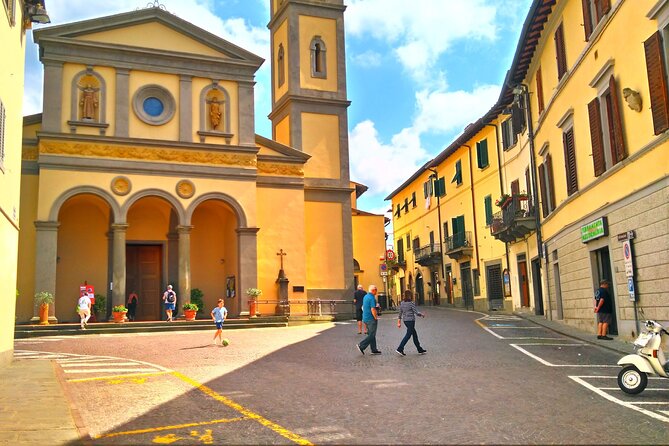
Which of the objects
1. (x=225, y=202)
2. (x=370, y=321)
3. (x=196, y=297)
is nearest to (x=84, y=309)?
(x=196, y=297)

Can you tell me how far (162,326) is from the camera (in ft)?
81.9

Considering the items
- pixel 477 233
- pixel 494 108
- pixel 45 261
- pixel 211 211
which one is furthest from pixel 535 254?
pixel 45 261

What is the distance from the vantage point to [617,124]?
49.3 feet

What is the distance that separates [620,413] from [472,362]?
491 cm

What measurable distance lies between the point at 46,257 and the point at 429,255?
26.6 meters

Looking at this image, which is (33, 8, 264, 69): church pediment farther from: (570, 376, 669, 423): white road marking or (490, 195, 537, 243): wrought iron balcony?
(570, 376, 669, 423): white road marking

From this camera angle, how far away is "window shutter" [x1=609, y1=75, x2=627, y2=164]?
48.7 ft

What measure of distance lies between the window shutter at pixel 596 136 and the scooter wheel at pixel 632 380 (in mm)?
8409

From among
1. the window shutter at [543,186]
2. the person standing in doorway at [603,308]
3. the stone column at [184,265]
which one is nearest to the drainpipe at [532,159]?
the window shutter at [543,186]

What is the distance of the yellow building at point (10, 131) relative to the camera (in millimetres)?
13133

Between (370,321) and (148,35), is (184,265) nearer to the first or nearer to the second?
(148,35)

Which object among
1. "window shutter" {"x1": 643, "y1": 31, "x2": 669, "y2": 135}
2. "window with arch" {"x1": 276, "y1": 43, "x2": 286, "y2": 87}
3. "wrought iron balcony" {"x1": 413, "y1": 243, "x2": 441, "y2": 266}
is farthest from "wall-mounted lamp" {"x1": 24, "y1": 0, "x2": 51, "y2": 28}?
"wrought iron balcony" {"x1": 413, "y1": 243, "x2": 441, "y2": 266}

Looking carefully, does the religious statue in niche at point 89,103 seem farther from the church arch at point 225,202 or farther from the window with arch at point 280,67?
the window with arch at point 280,67

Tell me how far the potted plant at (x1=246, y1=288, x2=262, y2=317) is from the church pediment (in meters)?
10.2
